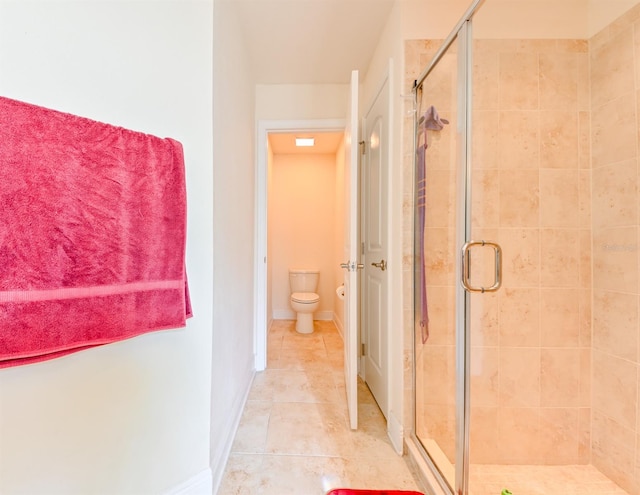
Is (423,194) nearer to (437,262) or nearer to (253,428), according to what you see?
(437,262)

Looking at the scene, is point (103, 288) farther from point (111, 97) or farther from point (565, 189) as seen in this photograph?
point (565, 189)

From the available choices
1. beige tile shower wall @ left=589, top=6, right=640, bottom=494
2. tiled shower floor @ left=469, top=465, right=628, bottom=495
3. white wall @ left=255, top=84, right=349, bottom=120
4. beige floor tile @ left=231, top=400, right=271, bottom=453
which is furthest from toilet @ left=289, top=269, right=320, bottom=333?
beige tile shower wall @ left=589, top=6, right=640, bottom=494

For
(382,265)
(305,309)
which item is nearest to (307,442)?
(382,265)

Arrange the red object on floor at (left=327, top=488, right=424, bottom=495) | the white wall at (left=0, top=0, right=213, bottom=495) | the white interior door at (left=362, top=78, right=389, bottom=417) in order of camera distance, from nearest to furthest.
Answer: the white wall at (left=0, top=0, right=213, bottom=495)
the red object on floor at (left=327, top=488, right=424, bottom=495)
the white interior door at (left=362, top=78, right=389, bottom=417)

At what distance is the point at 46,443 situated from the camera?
0.72 metres

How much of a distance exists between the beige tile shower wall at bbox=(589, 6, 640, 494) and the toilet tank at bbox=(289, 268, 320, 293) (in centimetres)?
263

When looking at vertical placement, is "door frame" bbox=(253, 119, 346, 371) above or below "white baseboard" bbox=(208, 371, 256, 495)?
above

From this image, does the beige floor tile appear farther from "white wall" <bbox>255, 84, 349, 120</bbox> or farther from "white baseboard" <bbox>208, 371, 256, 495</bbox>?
"white wall" <bbox>255, 84, 349, 120</bbox>

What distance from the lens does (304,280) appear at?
137 inches

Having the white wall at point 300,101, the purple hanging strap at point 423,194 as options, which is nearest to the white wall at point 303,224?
the white wall at point 300,101

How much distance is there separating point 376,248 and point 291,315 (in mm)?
2260

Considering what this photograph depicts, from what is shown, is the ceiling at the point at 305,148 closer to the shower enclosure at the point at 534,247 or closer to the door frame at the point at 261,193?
the door frame at the point at 261,193

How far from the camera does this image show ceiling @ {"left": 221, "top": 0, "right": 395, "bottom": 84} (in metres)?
1.52

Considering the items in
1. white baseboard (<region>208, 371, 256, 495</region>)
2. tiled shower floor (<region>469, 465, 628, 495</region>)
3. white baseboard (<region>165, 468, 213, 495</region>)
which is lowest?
tiled shower floor (<region>469, 465, 628, 495</region>)
